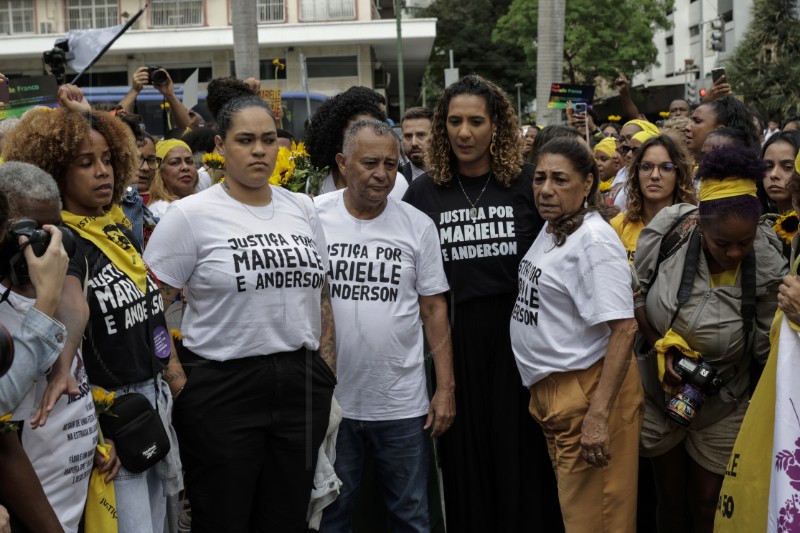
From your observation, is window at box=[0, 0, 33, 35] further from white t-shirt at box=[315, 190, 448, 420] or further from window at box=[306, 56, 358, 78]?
white t-shirt at box=[315, 190, 448, 420]

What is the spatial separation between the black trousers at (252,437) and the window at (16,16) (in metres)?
41.4

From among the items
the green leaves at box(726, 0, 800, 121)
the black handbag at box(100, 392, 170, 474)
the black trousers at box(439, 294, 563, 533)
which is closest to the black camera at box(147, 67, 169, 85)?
the black trousers at box(439, 294, 563, 533)

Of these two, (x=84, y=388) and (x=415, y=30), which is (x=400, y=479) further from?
(x=415, y=30)

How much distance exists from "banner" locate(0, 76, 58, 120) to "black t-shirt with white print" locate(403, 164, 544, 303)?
3.03 m

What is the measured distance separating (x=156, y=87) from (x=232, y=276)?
483cm

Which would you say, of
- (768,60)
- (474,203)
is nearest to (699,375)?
(474,203)

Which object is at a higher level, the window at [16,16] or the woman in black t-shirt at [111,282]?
the window at [16,16]

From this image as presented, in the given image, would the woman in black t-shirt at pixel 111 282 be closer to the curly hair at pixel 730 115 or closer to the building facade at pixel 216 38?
the curly hair at pixel 730 115

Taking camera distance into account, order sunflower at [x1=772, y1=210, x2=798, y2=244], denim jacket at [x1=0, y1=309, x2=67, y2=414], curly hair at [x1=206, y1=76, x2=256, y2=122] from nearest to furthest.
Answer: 1. denim jacket at [x1=0, y1=309, x2=67, y2=414]
2. sunflower at [x1=772, y1=210, x2=798, y2=244]
3. curly hair at [x1=206, y1=76, x2=256, y2=122]

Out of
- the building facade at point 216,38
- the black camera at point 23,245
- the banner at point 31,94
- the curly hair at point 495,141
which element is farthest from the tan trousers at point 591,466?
the building facade at point 216,38

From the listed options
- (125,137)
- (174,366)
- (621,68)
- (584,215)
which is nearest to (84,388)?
(174,366)

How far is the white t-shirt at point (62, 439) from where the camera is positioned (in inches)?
120

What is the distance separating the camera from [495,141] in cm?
472

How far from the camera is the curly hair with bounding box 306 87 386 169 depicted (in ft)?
17.5
